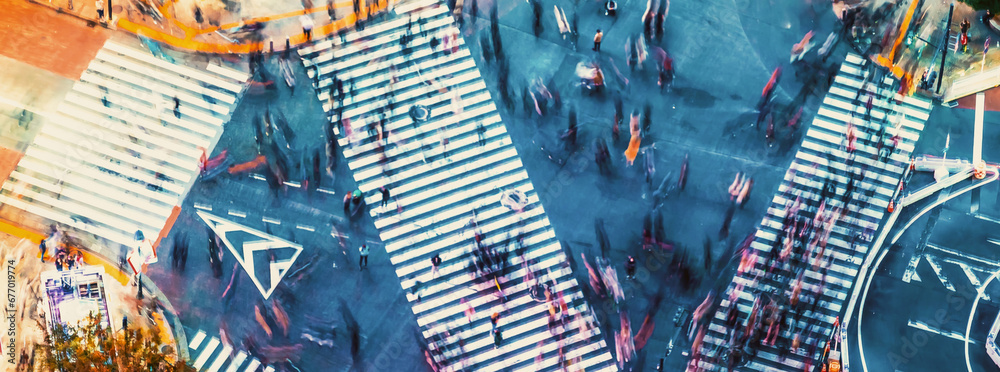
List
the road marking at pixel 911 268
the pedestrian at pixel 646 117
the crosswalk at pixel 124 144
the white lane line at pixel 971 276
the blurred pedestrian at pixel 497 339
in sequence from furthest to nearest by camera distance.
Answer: the pedestrian at pixel 646 117 → the crosswalk at pixel 124 144 → the road marking at pixel 911 268 → the white lane line at pixel 971 276 → the blurred pedestrian at pixel 497 339

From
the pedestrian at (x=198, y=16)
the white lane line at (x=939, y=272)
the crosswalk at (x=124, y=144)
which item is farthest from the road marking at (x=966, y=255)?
the pedestrian at (x=198, y=16)

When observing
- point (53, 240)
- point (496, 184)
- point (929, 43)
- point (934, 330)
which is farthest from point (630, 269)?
point (53, 240)

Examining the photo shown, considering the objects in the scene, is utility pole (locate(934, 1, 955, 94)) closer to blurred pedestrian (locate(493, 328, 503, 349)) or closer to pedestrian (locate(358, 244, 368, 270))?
blurred pedestrian (locate(493, 328, 503, 349))

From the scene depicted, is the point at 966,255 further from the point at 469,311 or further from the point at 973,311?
the point at 469,311

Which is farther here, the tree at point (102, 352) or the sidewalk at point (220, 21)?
the sidewalk at point (220, 21)

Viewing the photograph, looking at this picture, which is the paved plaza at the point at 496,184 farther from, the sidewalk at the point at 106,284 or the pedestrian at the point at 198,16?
the pedestrian at the point at 198,16

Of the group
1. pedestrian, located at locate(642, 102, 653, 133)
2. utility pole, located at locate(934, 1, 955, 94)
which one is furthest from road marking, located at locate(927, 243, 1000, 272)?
pedestrian, located at locate(642, 102, 653, 133)

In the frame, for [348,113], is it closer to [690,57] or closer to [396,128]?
[396,128]

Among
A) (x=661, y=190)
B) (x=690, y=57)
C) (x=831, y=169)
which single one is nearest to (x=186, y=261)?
(x=661, y=190)
